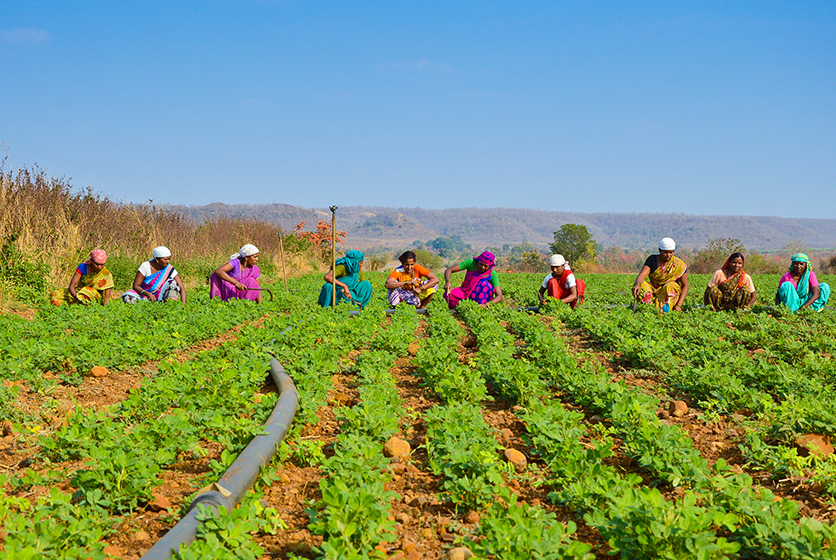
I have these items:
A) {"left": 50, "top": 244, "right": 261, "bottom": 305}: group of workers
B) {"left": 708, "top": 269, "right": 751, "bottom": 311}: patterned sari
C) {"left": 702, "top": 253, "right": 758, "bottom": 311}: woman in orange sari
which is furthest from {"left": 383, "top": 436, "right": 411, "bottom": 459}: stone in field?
{"left": 708, "top": 269, "right": 751, "bottom": 311}: patterned sari

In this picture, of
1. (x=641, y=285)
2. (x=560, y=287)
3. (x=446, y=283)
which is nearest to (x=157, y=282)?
(x=446, y=283)

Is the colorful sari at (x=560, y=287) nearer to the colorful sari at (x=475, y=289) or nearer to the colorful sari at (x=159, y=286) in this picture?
the colorful sari at (x=475, y=289)

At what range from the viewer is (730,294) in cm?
996

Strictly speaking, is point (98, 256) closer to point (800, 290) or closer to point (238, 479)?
point (238, 479)

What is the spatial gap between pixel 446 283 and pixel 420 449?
6.54 metres

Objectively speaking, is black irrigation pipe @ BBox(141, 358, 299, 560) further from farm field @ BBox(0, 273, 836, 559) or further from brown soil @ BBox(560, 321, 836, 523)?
brown soil @ BBox(560, 321, 836, 523)

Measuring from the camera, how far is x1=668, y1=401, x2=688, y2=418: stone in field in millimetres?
4500

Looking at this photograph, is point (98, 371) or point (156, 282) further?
point (156, 282)

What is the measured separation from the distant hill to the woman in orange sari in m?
128

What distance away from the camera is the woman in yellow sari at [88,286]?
29.3 ft

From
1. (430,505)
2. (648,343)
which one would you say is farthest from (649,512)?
(648,343)

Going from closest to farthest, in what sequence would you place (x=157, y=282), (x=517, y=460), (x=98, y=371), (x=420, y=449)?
(x=517, y=460) < (x=420, y=449) < (x=98, y=371) < (x=157, y=282)

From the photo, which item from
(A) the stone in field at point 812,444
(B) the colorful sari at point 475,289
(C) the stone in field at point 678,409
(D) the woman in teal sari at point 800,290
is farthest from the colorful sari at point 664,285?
(A) the stone in field at point 812,444

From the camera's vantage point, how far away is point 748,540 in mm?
2412
